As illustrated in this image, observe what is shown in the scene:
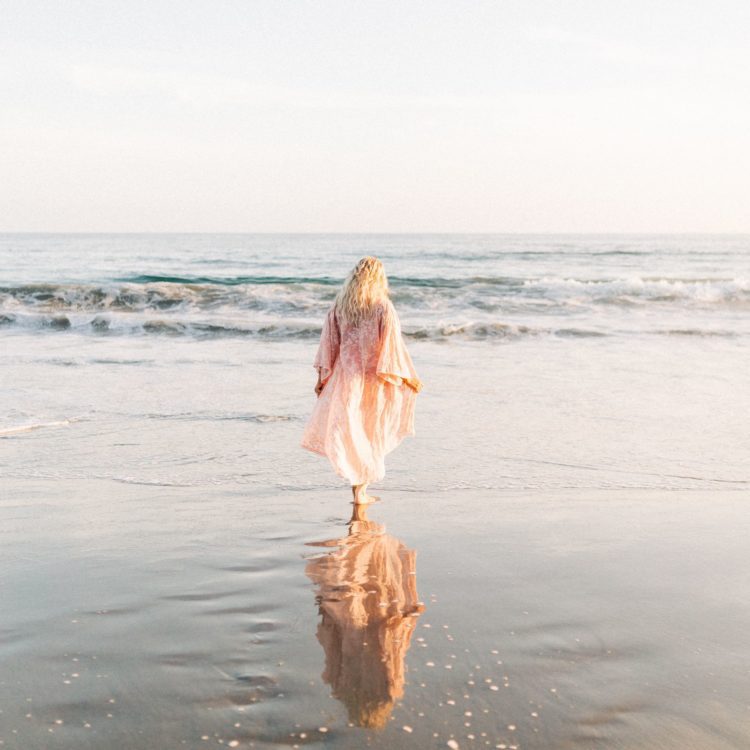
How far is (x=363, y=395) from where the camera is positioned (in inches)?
244

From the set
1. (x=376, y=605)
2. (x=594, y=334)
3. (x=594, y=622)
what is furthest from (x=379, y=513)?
(x=594, y=334)

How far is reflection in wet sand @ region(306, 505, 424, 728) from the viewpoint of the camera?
3143 millimetres

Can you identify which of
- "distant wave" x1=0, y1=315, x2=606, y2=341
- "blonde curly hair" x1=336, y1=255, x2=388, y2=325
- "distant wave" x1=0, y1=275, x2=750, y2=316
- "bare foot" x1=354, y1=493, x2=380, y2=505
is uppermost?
"blonde curly hair" x1=336, y1=255, x2=388, y2=325

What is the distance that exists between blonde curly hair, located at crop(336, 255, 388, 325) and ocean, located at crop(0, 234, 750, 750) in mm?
1302

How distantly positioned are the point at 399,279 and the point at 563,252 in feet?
67.4

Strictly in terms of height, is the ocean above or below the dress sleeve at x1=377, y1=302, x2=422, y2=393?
below

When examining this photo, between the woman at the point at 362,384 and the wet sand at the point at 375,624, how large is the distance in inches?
14.9

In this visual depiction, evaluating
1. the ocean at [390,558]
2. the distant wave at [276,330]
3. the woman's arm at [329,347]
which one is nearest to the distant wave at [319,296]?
the distant wave at [276,330]

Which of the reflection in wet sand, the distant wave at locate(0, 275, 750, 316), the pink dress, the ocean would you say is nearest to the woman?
the pink dress

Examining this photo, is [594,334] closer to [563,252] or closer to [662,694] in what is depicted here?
[662,694]

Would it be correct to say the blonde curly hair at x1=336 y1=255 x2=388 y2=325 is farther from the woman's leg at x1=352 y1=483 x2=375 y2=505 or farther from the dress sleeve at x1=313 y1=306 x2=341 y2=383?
the woman's leg at x1=352 y1=483 x2=375 y2=505

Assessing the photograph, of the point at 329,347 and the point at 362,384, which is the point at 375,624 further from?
the point at 329,347

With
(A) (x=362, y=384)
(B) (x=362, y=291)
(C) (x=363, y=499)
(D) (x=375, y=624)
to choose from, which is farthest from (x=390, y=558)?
(B) (x=362, y=291)

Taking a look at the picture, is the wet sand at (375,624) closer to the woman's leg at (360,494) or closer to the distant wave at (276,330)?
the woman's leg at (360,494)
